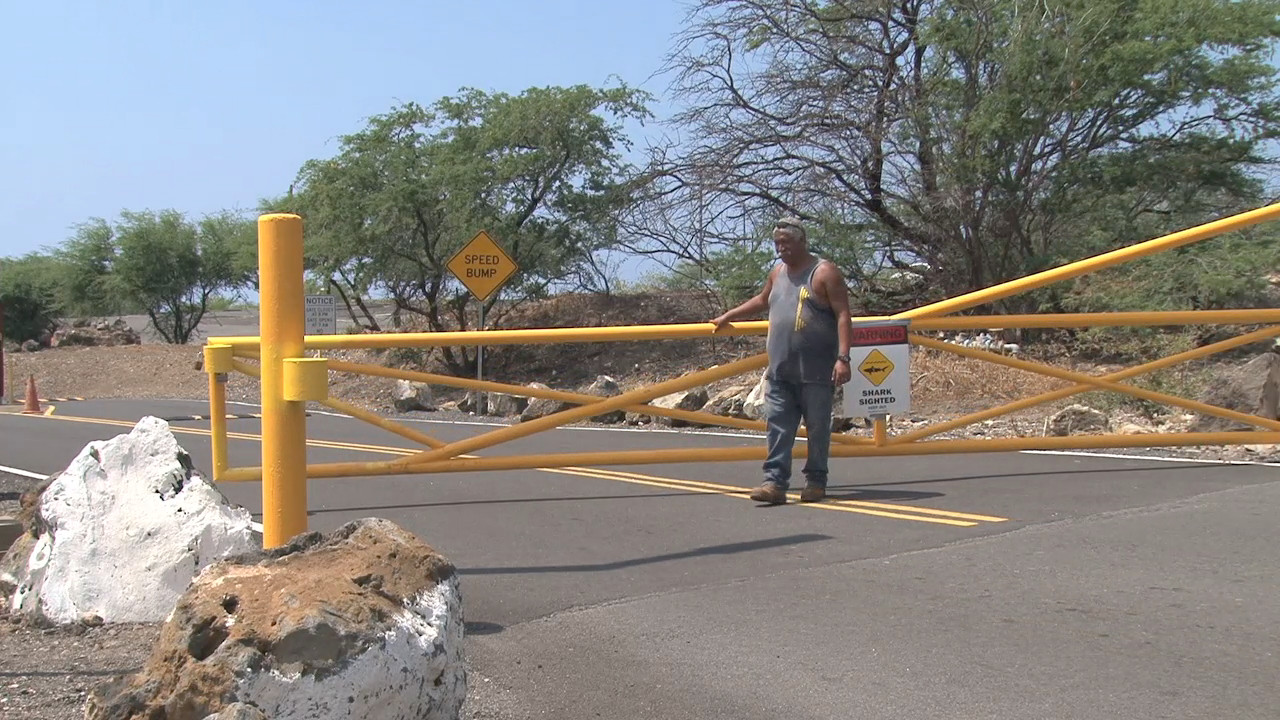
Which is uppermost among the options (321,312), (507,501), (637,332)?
(321,312)

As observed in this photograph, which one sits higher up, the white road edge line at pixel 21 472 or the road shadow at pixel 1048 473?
the road shadow at pixel 1048 473

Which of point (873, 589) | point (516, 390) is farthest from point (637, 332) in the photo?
point (873, 589)

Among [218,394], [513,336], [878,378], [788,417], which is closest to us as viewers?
[218,394]

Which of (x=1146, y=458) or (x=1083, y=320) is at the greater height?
(x=1083, y=320)

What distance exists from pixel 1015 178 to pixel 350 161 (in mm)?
14762

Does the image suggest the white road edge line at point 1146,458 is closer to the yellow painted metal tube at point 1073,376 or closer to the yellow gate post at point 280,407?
the yellow painted metal tube at point 1073,376

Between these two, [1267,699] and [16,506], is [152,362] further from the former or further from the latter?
[1267,699]

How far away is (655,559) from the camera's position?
6.79 meters

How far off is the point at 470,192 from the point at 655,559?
2038 centimetres

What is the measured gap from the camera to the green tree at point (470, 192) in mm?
26578

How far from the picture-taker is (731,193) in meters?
22.5

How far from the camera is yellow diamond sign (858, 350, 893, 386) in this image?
891 cm

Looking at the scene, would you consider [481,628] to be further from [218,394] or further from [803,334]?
[803,334]

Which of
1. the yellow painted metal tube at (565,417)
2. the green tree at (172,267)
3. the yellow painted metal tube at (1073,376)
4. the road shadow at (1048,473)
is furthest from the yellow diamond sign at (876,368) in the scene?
the green tree at (172,267)
